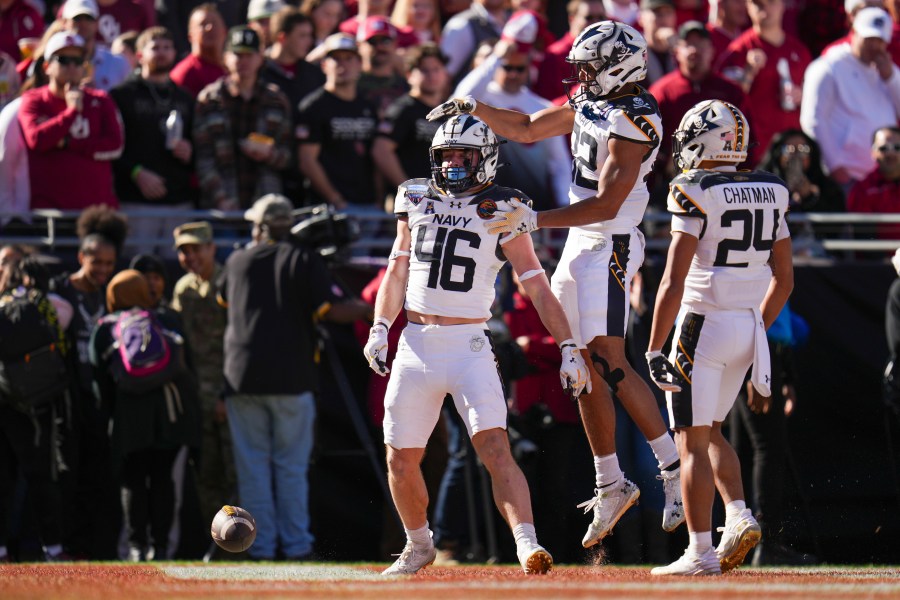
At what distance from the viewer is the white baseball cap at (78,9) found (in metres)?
12.3

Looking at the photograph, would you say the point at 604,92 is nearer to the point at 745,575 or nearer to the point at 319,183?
the point at 745,575

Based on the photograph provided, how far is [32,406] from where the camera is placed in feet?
34.5

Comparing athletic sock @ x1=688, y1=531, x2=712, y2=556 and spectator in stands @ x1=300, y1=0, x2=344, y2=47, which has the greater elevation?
spectator in stands @ x1=300, y1=0, x2=344, y2=47

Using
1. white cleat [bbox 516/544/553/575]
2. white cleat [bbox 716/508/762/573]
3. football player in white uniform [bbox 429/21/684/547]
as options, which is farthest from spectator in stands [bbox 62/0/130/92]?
white cleat [bbox 716/508/762/573]

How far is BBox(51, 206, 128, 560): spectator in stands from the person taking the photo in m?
11.0

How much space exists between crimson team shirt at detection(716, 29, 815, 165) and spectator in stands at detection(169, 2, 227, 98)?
4.32 metres

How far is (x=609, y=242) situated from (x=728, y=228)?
66 cm

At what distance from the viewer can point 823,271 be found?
477 inches

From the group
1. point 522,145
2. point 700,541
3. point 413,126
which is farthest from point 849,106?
point 700,541

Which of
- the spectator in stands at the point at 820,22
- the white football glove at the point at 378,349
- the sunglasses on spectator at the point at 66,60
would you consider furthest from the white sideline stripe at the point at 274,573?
the spectator in stands at the point at 820,22

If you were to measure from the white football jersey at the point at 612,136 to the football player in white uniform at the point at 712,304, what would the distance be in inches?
9.8

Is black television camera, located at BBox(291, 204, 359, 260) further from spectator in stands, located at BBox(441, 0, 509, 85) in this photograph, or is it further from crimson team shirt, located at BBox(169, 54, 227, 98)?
spectator in stands, located at BBox(441, 0, 509, 85)

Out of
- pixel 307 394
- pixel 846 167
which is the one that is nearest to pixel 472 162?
pixel 307 394

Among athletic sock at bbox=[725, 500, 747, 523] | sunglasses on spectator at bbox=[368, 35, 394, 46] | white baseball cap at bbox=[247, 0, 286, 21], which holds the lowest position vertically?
athletic sock at bbox=[725, 500, 747, 523]
